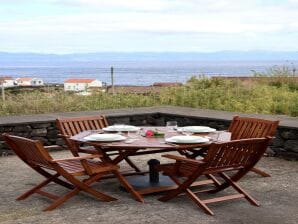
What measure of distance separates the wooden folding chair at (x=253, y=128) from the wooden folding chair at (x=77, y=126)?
50.5 inches

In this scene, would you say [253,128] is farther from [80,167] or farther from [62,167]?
[62,167]

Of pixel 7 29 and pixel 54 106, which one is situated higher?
pixel 7 29

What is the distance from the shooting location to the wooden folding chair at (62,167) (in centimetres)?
525

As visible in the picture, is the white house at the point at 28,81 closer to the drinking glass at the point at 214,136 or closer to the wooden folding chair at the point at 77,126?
the wooden folding chair at the point at 77,126

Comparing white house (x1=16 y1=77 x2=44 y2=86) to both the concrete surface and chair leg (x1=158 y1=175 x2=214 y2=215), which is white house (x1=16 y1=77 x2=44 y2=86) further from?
chair leg (x1=158 y1=175 x2=214 y2=215)

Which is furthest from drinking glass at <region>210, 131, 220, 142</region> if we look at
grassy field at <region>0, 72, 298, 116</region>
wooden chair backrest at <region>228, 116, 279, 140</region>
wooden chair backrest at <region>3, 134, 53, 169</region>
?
grassy field at <region>0, 72, 298, 116</region>

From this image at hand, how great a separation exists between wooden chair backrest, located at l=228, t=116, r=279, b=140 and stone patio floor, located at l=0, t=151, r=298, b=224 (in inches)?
20.9

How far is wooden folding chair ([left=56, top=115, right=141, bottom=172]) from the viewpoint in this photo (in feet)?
21.3

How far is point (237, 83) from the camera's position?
13.2m

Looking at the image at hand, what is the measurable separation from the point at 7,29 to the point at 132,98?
288 inches

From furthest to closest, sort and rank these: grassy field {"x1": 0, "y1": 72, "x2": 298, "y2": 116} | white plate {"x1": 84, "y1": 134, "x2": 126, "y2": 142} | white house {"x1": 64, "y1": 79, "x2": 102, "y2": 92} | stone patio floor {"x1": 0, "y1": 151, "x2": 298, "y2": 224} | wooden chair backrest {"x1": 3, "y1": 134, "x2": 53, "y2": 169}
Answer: white house {"x1": 64, "y1": 79, "x2": 102, "y2": 92}
grassy field {"x1": 0, "y1": 72, "x2": 298, "y2": 116}
white plate {"x1": 84, "y1": 134, "x2": 126, "y2": 142}
wooden chair backrest {"x1": 3, "y1": 134, "x2": 53, "y2": 169}
stone patio floor {"x1": 0, "y1": 151, "x2": 298, "y2": 224}

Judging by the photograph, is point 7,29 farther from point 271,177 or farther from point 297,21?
point 271,177

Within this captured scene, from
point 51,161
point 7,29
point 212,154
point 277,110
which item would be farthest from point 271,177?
point 7,29

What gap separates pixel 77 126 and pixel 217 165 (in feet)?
7.30
